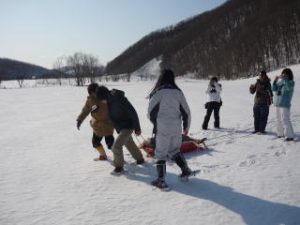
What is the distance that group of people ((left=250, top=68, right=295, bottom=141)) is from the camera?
8.80 meters

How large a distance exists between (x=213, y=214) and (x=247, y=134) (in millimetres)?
5544

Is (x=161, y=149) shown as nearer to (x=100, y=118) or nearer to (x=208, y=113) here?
(x=100, y=118)

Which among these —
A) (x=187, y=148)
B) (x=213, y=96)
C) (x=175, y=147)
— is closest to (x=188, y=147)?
(x=187, y=148)

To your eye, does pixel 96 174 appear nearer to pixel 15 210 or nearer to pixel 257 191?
pixel 15 210

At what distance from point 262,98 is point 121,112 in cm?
466

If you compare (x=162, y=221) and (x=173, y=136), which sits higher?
(x=173, y=136)

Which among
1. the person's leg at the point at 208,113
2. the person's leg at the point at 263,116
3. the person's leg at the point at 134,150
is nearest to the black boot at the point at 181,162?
the person's leg at the point at 134,150

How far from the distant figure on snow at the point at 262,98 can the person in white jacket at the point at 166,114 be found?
14.8 feet

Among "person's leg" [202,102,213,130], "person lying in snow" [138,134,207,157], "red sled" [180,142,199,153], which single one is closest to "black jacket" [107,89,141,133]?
"person lying in snow" [138,134,207,157]

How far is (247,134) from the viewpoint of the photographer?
10227mm

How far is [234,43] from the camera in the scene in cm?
9469

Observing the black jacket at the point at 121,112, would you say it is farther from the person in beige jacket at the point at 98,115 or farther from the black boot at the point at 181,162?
the black boot at the point at 181,162

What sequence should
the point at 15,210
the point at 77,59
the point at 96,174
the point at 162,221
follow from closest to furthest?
the point at 162,221 → the point at 15,210 → the point at 96,174 → the point at 77,59

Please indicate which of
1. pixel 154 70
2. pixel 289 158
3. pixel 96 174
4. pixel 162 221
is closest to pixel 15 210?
pixel 96 174
